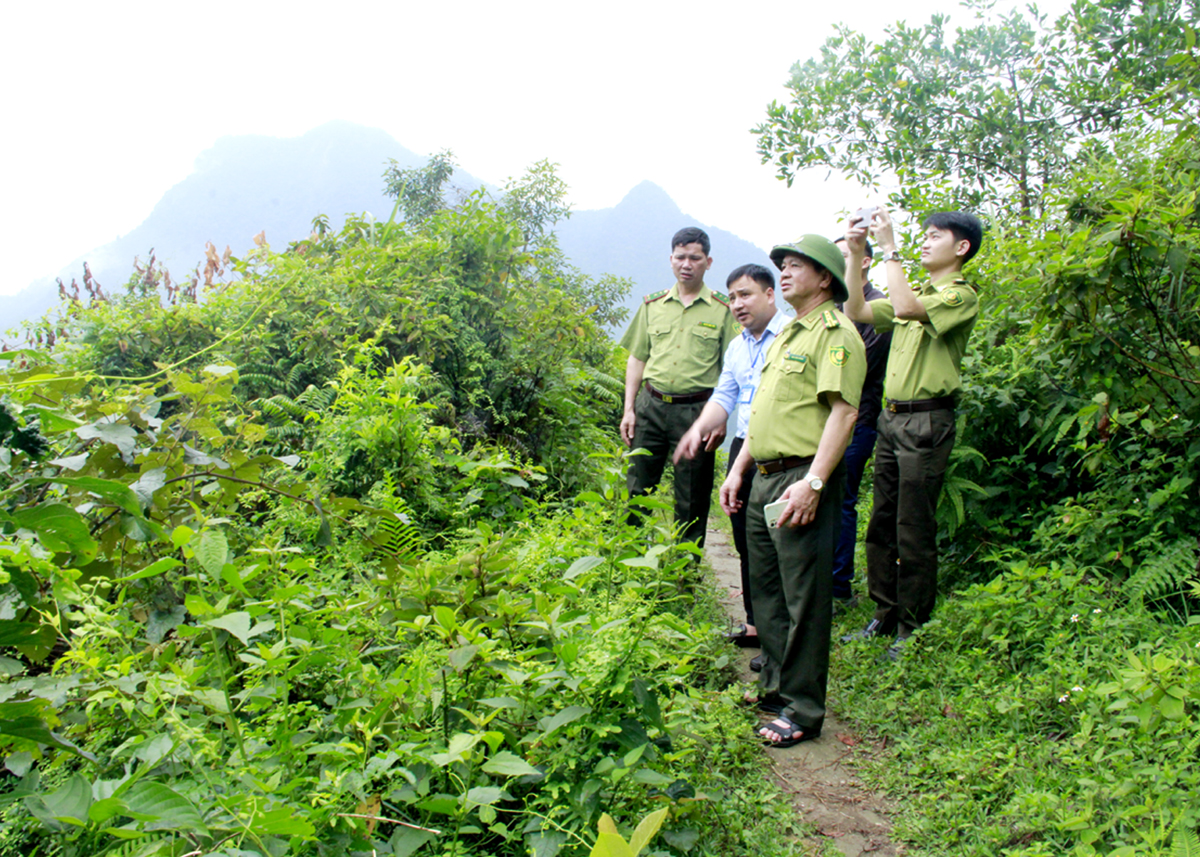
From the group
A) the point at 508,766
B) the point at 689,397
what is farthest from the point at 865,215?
the point at 508,766

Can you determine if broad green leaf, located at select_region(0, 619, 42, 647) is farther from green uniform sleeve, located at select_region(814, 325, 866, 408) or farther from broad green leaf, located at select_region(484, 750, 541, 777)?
green uniform sleeve, located at select_region(814, 325, 866, 408)

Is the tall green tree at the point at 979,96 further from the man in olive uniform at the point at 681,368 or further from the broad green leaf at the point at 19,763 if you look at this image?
the broad green leaf at the point at 19,763

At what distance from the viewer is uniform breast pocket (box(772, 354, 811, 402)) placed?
10.5 ft

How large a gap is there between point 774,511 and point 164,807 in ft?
7.95

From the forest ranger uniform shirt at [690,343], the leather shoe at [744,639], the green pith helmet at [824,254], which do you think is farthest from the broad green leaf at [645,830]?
the forest ranger uniform shirt at [690,343]

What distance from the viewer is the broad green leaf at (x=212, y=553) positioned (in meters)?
1.79

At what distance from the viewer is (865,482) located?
5.99m

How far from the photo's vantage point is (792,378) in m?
3.21

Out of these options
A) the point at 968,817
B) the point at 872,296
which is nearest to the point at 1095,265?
the point at 872,296

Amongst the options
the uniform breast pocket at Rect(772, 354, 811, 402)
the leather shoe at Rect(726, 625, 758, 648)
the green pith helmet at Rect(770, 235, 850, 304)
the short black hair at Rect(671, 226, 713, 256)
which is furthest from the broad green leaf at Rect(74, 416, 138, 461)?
the short black hair at Rect(671, 226, 713, 256)

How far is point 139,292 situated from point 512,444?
4.31 meters

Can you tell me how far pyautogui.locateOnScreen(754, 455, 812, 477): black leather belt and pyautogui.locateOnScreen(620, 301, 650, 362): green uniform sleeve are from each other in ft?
6.53

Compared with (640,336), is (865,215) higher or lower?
higher

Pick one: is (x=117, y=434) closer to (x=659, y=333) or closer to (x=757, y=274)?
(x=757, y=274)
